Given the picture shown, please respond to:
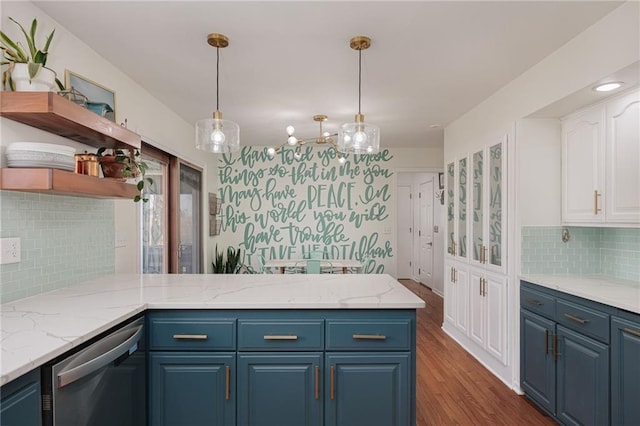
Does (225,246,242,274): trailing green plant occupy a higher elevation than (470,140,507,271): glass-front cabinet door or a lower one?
lower

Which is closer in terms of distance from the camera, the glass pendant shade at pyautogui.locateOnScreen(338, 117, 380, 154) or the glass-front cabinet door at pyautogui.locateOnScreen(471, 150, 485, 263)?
the glass pendant shade at pyautogui.locateOnScreen(338, 117, 380, 154)

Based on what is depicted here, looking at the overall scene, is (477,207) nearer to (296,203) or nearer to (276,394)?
(276,394)

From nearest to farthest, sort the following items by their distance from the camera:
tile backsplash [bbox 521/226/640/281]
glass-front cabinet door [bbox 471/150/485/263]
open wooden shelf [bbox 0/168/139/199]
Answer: open wooden shelf [bbox 0/168/139/199] < tile backsplash [bbox 521/226/640/281] < glass-front cabinet door [bbox 471/150/485/263]

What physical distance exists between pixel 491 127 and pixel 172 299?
2.87m

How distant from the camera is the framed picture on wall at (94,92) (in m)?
2.00

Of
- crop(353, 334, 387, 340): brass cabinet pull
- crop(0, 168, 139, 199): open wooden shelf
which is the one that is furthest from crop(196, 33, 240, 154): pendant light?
crop(353, 334, 387, 340): brass cabinet pull

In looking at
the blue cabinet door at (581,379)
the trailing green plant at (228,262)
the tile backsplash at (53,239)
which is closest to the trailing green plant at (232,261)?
the trailing green plant at (228,262)

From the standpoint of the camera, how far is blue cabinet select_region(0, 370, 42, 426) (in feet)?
A: 3.22

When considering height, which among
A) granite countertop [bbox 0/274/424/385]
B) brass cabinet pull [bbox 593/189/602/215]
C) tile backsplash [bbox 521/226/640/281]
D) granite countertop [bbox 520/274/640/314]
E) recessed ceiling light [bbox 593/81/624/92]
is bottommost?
granite countertop [bbox 520/274/640/314]

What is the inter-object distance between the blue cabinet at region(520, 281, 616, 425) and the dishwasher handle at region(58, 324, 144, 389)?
7.60 ft

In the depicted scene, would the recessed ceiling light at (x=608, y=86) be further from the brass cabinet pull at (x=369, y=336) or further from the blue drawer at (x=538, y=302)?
Answer: the brass cabinet pull at (x=369, y=336)

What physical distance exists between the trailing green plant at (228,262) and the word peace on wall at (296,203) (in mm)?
123

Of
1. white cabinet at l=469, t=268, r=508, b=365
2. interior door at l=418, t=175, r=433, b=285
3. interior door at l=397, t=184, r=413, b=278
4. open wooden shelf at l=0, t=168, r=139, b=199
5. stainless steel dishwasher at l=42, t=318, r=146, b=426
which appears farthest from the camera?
interior door at l=397, t=184, r=413, b=278

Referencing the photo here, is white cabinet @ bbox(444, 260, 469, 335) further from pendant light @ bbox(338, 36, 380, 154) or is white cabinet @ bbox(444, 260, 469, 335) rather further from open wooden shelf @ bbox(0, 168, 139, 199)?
open wooden shelf @ bbox(0, 168, 139, 199)
